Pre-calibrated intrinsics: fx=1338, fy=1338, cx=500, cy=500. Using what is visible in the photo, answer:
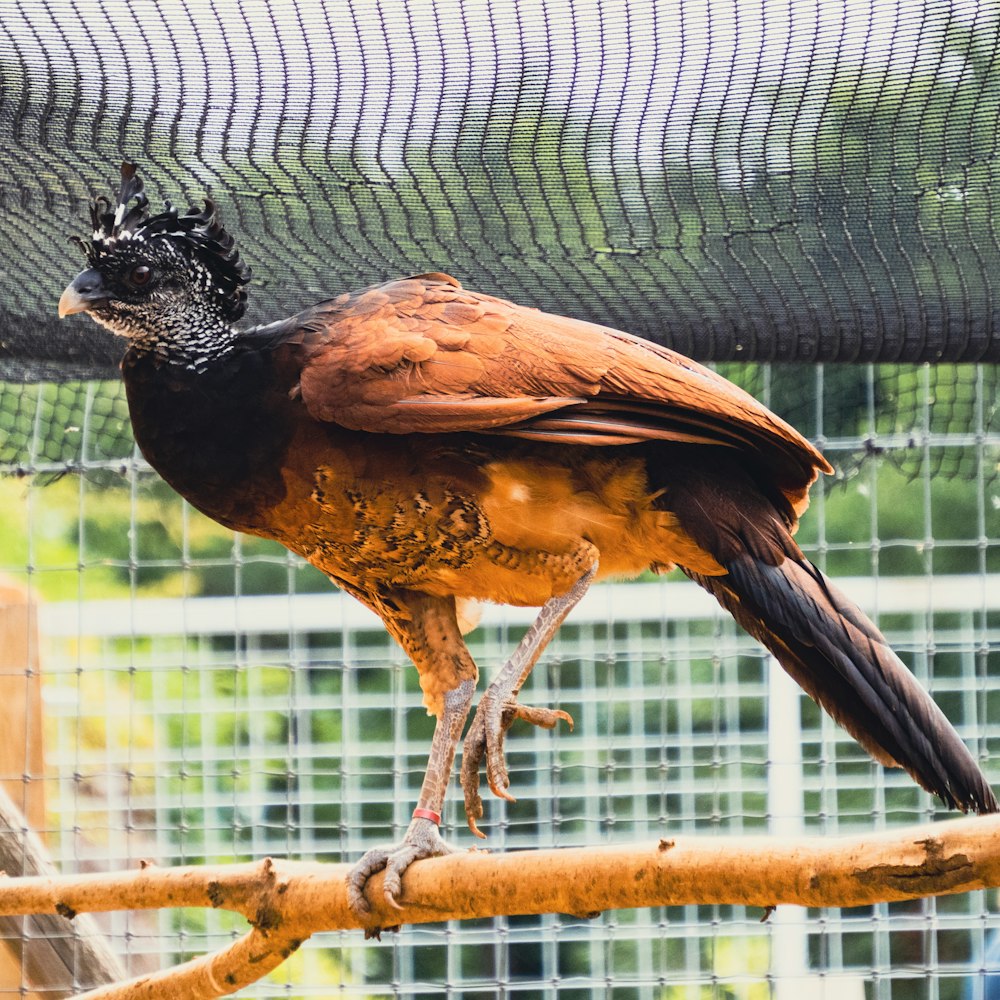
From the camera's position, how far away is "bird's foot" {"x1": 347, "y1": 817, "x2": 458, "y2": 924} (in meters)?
2.09

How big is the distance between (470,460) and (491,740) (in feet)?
1.52

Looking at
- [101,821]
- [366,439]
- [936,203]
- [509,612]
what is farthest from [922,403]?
[101,821]

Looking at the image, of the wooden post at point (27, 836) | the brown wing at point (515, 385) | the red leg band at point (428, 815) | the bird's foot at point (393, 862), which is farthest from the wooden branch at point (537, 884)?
the brown wing at point (515, 385)

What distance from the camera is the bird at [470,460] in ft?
7.01

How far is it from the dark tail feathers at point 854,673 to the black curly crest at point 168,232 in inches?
41.1

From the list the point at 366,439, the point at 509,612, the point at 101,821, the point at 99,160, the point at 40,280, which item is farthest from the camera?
the point at 101,821

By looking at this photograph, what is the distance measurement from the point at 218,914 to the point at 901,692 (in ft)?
11.1

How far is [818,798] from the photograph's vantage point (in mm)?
4059

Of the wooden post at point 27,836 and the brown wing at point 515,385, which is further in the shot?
the wooden post at point 27,836

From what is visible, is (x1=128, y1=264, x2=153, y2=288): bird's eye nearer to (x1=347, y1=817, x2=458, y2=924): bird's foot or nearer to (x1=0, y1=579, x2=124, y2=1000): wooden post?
(x1=347, y1=817, x2=458, y2=924): bird's foot

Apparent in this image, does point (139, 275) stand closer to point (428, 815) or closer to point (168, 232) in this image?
point (168, 232)

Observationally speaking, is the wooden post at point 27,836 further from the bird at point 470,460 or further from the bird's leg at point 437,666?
the bird at point 470,460

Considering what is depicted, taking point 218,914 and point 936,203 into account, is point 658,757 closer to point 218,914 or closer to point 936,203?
point 218,914

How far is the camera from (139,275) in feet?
7.70
